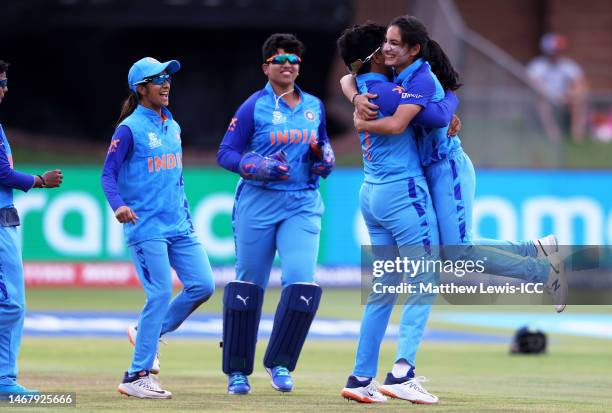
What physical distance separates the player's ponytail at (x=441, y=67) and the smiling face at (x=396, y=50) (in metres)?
0.25

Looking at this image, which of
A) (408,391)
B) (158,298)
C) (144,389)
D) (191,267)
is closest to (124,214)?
(158,298)

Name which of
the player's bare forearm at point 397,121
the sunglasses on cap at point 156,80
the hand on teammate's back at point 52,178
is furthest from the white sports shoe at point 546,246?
the hand on teammate's back at point 52,178

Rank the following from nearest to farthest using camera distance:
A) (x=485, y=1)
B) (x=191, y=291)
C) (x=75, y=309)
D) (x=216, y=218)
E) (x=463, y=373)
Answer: (x=191, y=291) < (x=463, y=373) < (x=75, y=309) < (x=216, y=218) < (x=485, y=1)

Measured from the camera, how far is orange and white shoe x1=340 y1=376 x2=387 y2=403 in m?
8.89

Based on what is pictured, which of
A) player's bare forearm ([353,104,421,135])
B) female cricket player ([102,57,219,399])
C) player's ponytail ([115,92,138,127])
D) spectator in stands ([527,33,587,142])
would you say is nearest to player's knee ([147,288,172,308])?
female cricket player ([102,57,219,399])

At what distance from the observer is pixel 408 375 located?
8.82 metres

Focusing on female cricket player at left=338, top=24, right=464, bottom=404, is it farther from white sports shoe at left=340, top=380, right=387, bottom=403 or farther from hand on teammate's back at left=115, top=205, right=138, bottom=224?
hand on teammate's back at left=115, top=205, right=138, bottom=224

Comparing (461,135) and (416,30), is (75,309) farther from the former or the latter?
(416,30)

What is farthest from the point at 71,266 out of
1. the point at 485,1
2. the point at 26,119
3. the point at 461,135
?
the point at 485,1

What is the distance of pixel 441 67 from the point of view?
9164 millimetres

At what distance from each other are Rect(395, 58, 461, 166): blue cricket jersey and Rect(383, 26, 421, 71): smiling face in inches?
2.6

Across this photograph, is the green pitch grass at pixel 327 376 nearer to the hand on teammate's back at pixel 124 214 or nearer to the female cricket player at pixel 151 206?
the female cricket player at pixel 151 206

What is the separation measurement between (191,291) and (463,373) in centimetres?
292

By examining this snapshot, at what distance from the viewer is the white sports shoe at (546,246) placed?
924 centimetres
